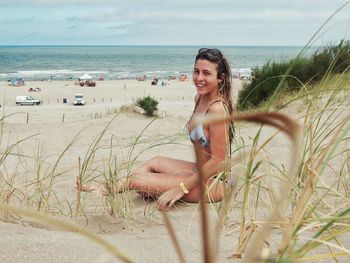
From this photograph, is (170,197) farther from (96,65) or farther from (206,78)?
(96,65)

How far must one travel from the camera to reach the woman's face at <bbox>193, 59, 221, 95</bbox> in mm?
3260

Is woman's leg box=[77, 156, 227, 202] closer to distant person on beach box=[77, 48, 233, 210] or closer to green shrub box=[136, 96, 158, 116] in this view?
distant person on beach box=[77, 48, 233, 210]

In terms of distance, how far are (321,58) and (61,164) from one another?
7967mm

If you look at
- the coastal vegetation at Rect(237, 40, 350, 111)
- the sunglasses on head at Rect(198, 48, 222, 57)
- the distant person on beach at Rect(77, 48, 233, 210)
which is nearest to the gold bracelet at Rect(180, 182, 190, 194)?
the distant person on beach at Rect(77, 48, 233, 210)

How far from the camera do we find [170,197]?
292 centimetres

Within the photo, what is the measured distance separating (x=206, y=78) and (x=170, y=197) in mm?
799

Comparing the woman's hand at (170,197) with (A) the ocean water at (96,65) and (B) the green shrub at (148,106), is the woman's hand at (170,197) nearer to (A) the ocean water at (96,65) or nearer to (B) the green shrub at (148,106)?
(B) the green shrub at (148,106)

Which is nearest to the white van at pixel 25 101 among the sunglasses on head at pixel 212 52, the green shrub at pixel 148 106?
the green shrub at pixel 148 106

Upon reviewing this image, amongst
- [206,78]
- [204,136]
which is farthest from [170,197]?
[206,78]

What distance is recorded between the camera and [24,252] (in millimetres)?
1496

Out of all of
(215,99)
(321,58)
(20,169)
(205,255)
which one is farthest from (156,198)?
(321,58)

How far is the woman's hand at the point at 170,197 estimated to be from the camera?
113 inches

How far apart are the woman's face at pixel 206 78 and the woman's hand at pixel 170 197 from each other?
26.1 inches

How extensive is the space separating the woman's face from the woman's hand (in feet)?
2.18
